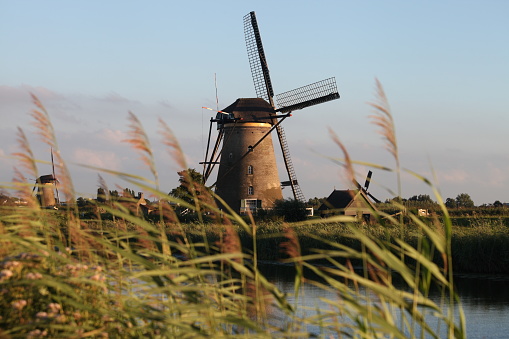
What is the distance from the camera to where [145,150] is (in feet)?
10.7

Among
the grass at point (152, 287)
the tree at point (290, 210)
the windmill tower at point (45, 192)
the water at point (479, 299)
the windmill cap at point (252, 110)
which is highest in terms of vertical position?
the windmill cap at point (252, 110)

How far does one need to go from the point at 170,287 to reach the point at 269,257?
17587mm

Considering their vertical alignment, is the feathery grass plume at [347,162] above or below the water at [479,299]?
above

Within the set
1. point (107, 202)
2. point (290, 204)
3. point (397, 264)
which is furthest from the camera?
point (290, 204)

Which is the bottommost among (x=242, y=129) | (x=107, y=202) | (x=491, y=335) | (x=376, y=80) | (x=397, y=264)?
(x=491, y=335)

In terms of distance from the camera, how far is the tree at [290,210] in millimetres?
29781

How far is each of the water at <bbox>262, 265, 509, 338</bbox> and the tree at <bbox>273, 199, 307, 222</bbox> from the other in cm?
1240

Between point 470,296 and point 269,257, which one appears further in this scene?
point 269,257

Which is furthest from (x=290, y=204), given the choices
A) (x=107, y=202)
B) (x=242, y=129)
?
(x=107, y=202)

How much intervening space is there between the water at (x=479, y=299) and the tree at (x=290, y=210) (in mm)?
12404

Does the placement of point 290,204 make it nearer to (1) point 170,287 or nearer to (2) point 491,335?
(2) point 491,335

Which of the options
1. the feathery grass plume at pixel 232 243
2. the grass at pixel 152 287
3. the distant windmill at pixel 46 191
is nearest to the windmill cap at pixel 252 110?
the distant windmill at pixel 46 191

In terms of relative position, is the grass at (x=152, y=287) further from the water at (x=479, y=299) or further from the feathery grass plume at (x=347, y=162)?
the water at (x=479, y=299)

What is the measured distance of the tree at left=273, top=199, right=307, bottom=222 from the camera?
29781mm
